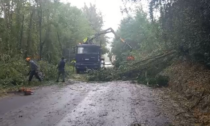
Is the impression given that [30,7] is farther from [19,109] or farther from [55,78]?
[19,109]

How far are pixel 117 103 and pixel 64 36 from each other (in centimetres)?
2334

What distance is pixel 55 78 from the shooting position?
18.3 meters

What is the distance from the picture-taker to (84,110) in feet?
27.5

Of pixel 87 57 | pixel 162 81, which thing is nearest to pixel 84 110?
pixel 162 81

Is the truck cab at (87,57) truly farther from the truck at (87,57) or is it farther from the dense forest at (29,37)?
the dense forest at (29,37)

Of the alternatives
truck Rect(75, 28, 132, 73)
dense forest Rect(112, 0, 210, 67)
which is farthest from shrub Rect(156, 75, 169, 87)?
truck Rect(75, 28, 132, 73)

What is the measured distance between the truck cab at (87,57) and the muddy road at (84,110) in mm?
11965

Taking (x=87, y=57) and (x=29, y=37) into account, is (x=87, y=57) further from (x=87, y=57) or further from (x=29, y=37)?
(x=29, y=37)

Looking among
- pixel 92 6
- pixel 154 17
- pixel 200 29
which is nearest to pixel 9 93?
pixel 154 17

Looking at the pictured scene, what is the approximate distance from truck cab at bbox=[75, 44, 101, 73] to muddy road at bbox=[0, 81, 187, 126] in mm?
11965

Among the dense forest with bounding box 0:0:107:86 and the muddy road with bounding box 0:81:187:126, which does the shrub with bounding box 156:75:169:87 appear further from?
the dense forest with bounding box 0:0:107:86

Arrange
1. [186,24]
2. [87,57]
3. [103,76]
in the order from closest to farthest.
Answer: [186,24]
[103,76]
[87,57]

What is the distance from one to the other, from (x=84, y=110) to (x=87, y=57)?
15263 mm

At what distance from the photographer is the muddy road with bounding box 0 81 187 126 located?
6918 mm
